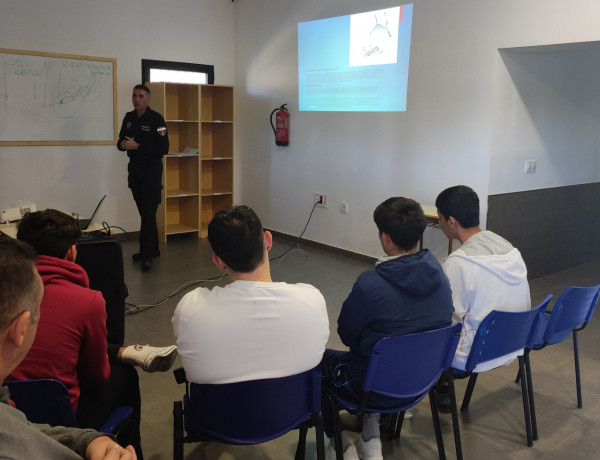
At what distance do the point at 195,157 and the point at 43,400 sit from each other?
530cm

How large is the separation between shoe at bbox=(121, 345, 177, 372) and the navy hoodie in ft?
2.26

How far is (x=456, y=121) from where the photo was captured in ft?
16.4

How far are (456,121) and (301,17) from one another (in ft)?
7.73

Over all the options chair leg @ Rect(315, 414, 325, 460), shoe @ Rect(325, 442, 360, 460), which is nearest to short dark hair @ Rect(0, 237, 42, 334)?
chair leg @ Rect(315, 414, 325, 460)

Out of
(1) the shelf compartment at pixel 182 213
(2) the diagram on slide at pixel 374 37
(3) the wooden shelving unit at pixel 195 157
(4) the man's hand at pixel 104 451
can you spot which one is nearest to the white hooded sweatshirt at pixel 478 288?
(4) the man's hand at pixel 104 451

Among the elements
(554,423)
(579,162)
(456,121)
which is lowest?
(554,423)

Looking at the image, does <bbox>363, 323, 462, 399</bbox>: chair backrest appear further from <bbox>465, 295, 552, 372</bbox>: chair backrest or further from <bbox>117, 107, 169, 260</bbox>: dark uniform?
<bbox>117, 107, 169, 260</bbox>: dark uniform

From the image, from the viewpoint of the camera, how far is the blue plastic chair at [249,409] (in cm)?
175

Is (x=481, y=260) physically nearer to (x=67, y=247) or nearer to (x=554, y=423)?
(x=554, y=423)

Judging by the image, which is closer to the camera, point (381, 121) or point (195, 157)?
point (381, 121)

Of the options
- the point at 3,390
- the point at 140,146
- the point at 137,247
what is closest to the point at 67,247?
the point at 3,390

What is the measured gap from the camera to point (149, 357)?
215 cm

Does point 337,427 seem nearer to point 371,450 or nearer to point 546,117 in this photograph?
point 371,450

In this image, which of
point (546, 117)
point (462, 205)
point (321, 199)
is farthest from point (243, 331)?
point (321, 199)
